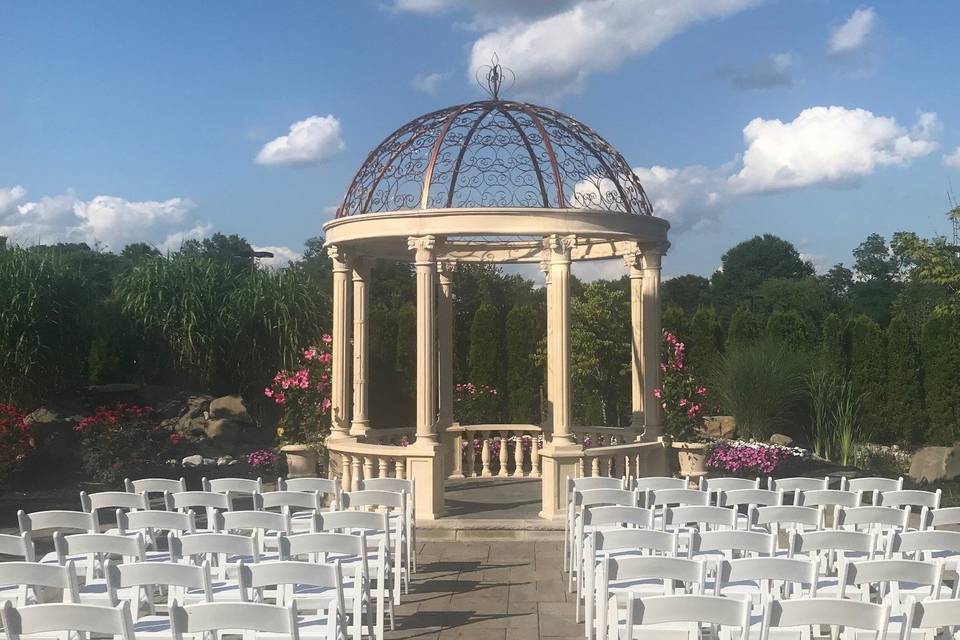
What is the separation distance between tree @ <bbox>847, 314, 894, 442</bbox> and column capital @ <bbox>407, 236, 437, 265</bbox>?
1097 cm

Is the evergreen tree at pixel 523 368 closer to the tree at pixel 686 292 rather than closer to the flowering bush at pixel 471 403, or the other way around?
the flowering bush at pixel 471 403

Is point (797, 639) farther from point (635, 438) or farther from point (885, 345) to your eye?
point (885, 345)

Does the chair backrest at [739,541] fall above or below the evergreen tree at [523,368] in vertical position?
below

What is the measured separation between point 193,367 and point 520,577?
11.5m

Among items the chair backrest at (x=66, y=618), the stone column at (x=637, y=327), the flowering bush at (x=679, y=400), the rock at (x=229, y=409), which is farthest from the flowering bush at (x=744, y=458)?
the chair backrest at (x=66, y=618)

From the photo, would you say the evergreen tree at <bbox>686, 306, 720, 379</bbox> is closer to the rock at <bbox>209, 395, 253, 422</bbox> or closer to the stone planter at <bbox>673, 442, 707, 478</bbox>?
the stone planter at <bbox>673, 442, 707, 478</bbox>

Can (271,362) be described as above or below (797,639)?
above

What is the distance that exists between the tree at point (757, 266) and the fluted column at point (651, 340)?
41.3 m

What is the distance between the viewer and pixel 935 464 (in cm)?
1731

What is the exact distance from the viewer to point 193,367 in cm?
1903

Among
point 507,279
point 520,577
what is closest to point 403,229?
point 520,577

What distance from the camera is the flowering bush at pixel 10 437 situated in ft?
44.6

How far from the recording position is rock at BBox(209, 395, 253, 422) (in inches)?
714

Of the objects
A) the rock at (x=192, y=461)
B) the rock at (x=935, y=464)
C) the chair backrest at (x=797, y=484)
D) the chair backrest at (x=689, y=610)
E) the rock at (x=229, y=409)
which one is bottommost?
the rock at (x=935, y=464)
